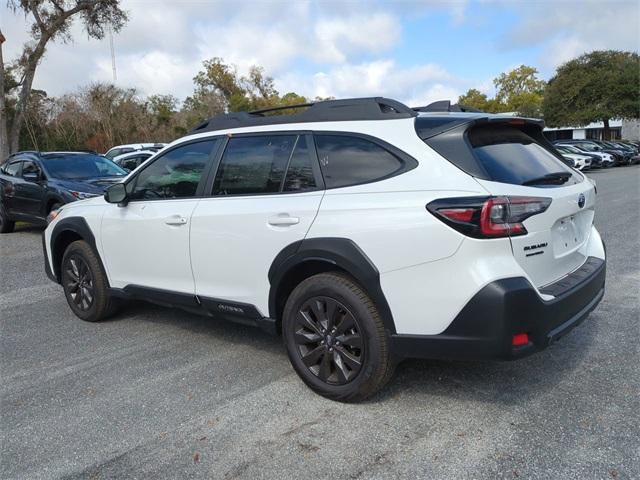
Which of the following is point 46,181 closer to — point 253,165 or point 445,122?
point 253,165

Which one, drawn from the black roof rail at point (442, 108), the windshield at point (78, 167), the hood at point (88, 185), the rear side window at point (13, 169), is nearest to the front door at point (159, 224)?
the black roof rail at point (442, 108)

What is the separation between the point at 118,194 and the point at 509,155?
321 centimetres

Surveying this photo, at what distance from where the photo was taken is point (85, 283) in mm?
5254

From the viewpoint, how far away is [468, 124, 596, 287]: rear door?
3.00m

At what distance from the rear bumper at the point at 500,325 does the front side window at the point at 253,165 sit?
55.7 inches

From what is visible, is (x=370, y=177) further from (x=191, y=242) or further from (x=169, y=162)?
(x=169, y=162)

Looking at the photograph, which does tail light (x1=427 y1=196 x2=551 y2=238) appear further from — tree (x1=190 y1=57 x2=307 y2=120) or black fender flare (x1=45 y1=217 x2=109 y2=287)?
tree (x1=190 y1=57 x2=307 y2=120)

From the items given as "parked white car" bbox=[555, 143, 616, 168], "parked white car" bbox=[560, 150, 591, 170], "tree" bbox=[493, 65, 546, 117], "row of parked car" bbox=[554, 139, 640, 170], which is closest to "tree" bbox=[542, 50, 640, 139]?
"row of parked car" bbox=[554, 139, 640, 170]

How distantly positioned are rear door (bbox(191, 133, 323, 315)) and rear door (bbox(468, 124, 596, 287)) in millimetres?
1060

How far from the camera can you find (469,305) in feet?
9.43

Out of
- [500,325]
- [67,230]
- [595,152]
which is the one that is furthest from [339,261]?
[595,152]

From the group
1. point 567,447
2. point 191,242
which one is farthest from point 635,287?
point 191,242

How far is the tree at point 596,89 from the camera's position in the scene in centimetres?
4122

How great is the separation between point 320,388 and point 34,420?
1.81 meters
